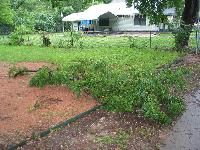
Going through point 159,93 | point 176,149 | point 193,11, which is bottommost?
point 176,149

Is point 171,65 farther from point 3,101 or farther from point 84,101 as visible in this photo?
point 3,101

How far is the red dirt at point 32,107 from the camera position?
7.07 m

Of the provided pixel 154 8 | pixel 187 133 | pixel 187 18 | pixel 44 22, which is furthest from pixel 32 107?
pixel 44 22

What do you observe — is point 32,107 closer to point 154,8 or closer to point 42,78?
point 42,78

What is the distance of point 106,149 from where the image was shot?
20.3 ft

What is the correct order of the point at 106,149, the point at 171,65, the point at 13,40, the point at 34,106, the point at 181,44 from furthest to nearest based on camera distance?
the point at 13,40
the point at 181,44
the point at 171,65
the point at 34,106
the point at 106,149

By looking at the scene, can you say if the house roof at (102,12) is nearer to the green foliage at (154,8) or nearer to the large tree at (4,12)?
the large tree at (4,12)

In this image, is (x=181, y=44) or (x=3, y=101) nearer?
(x=3, y=101)

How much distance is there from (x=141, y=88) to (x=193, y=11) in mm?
13089

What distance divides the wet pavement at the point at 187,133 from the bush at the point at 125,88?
0.24m

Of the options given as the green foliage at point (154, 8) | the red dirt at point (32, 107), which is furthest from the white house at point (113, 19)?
the red dirt at point (32, 107)

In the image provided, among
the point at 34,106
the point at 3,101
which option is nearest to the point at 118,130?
the point at 34,106

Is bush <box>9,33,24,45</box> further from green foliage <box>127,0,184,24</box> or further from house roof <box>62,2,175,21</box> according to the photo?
house roof <box>62,2,175,21</box>

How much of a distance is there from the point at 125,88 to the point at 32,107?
7.42ft
